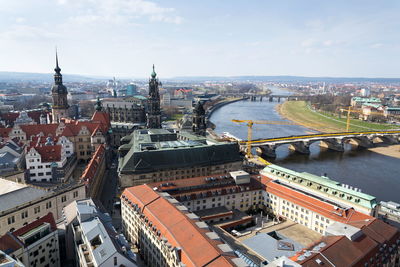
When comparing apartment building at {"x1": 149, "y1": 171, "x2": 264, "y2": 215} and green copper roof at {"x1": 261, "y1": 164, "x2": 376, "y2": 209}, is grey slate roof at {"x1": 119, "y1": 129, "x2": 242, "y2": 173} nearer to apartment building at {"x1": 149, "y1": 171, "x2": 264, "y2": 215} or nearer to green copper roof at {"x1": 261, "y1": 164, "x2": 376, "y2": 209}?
apartment building at {"x1": 149, "y1": 171, "x2": 264, "y2": 215}

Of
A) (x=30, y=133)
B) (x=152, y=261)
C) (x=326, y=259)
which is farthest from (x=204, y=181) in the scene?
(x=30, y=133)

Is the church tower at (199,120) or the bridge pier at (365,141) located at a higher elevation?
the church tower at (199,120)

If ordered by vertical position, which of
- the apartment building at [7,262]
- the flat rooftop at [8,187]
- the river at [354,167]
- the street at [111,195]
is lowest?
the river at [354,167]

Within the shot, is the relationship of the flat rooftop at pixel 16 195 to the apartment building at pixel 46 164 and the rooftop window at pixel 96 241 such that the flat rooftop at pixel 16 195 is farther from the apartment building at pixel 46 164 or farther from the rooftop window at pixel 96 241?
the apartment building at pixel 46 164

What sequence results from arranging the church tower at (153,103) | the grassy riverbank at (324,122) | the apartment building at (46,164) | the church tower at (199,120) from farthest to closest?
the grassy riverbank at (324,122) → the church tower at (153,103) → the church tower at (199,120) → the apartment building at (46,164)

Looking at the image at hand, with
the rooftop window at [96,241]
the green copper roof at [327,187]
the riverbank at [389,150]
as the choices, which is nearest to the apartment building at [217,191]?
the green copper roof at [327,187]

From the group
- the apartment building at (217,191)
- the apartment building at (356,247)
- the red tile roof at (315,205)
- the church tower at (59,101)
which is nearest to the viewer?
the apartment building at (356,247)
